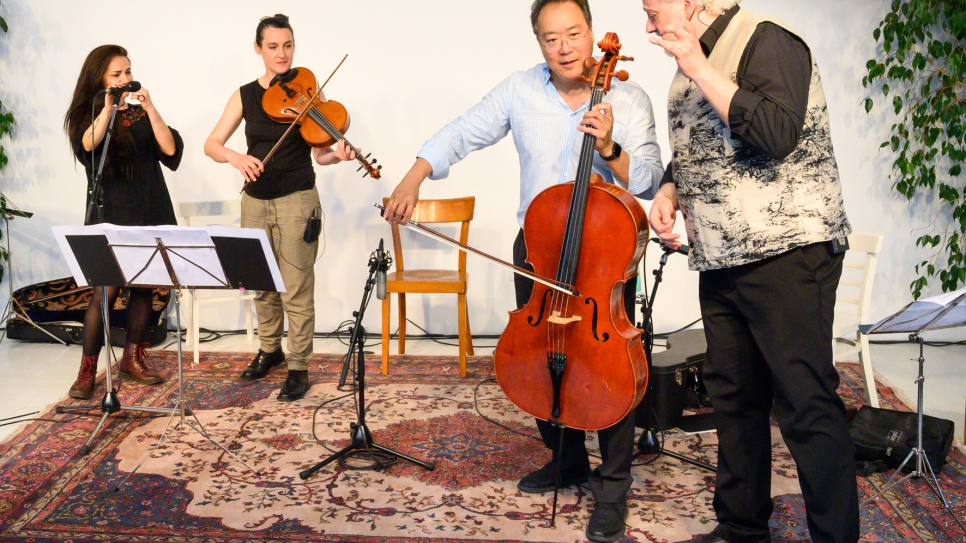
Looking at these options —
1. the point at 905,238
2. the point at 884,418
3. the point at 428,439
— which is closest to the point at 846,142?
the point at 905,238

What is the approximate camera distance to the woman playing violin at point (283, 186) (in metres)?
3.58

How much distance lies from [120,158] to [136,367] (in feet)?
3.25

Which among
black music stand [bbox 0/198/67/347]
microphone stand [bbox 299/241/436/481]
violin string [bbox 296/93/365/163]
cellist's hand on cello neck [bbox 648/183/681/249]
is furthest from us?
black music stand [bbox 0/198/67/347]

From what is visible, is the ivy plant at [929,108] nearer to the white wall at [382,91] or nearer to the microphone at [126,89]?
the white wall at [382,91]

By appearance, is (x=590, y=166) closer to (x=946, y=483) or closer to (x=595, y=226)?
(x=595, y=226)

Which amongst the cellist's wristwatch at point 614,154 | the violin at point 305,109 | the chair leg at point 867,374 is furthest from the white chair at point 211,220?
the chair leg at point 867,374

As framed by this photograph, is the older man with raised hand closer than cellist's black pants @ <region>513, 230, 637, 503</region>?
Yes

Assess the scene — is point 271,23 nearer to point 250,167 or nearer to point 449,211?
point 250,167

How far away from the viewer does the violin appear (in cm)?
339

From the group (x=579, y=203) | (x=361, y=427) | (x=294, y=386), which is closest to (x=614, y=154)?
(x=579, y=203)

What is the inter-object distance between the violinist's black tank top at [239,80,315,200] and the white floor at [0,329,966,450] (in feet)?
3.70

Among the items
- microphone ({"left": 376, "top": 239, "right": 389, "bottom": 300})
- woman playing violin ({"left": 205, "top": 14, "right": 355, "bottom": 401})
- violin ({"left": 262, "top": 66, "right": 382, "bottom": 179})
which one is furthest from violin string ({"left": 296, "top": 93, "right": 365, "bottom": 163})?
microphone ({"left": 376, "top": 239, "right": 389, "bottom": 300})

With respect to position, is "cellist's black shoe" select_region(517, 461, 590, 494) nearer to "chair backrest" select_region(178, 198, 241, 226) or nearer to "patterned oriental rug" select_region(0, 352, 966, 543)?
"patterned oriental rug" select_region(0, 352, 966, 543)

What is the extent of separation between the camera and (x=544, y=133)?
2.48 meters
